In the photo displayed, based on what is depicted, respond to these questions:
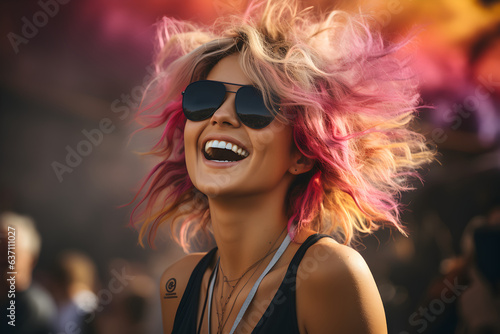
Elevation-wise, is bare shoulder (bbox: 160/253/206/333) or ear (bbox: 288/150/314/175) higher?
ear (bbox: 288/150/314/175)

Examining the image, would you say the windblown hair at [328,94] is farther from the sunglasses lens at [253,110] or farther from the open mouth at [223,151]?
the open mouth at [223,151]

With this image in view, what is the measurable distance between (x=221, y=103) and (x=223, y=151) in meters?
0.20

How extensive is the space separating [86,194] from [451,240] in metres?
3.68

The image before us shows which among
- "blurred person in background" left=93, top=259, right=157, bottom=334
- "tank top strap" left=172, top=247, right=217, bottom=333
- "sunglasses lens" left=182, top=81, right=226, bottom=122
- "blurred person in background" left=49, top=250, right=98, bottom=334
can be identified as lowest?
"blurred person in background" left=93, top=259, right=157, bottom=334

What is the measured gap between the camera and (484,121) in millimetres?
4000

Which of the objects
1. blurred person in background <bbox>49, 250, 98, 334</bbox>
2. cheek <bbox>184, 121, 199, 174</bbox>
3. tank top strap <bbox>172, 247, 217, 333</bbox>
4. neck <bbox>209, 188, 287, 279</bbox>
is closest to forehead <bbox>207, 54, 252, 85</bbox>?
cheek <bbox>184, 121, 199, 174</bbox>

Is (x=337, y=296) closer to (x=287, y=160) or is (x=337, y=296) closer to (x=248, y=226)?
(x=248, y=226)

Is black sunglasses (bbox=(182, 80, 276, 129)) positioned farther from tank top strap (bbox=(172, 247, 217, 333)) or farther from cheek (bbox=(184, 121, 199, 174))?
tank top strap (bbox=(172, 247, 217, 333))

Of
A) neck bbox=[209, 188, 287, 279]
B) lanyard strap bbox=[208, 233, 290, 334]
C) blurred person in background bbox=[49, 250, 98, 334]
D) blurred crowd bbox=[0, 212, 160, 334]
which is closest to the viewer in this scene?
lanyard strap bbox=[208, 233, 290, 334]

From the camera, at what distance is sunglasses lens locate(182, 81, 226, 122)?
1679 millimetres

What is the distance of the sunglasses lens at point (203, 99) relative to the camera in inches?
66.1

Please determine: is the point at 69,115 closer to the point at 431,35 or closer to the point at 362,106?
the point at 362,106

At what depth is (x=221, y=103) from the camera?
5.47 ft

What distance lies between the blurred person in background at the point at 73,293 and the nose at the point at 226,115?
109 inches
